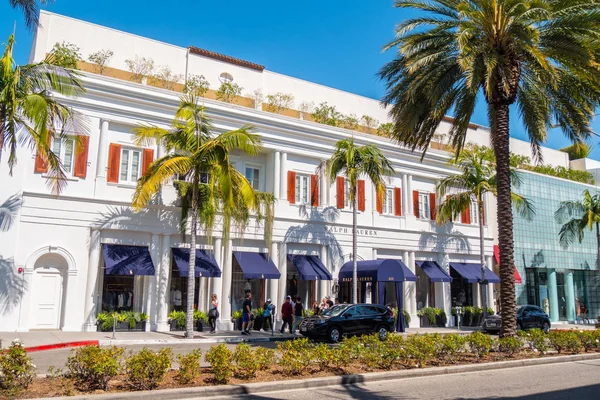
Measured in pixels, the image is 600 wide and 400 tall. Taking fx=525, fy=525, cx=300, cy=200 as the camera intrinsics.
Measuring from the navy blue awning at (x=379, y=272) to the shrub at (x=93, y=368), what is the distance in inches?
739

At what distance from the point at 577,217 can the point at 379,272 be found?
24.3 m

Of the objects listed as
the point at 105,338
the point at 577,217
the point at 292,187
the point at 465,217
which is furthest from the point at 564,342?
the point at 577,217

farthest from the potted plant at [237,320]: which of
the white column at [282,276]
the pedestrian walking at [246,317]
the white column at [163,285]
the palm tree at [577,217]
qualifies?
the palm tree at [577,217]

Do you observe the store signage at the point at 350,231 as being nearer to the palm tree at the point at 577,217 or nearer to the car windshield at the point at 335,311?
the car windshield at the point at 335,311

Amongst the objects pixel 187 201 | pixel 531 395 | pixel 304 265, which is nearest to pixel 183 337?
pixel 187 201

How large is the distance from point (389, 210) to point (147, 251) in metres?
15.1

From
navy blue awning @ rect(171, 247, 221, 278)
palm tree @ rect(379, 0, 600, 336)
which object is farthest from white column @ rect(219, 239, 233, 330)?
palm tree @ rect(379, 0, 600, 336)

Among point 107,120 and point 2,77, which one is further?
point 107,120

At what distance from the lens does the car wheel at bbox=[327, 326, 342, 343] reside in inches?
819

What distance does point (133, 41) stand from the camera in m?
31.4

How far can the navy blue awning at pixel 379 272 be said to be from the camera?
26.8 metres

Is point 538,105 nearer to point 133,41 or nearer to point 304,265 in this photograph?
point 304,265

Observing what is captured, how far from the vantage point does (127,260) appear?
22.8 metres

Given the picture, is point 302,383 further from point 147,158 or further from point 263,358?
point 147,158
